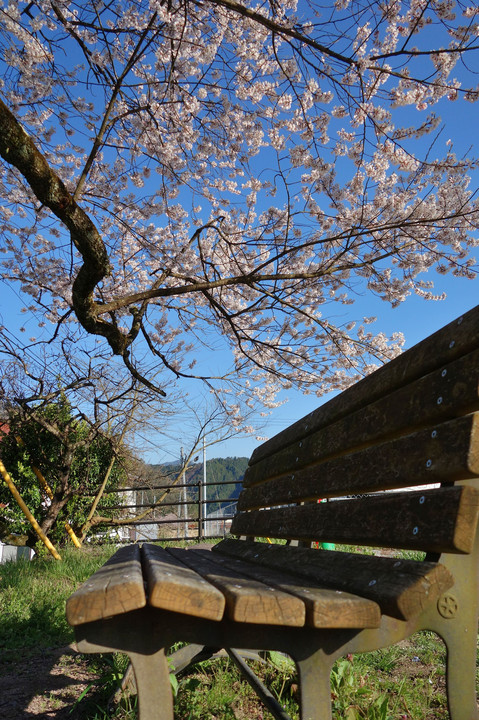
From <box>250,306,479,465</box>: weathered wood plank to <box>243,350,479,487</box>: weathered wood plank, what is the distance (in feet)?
0.12

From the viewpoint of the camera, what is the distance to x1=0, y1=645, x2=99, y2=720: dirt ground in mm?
2148

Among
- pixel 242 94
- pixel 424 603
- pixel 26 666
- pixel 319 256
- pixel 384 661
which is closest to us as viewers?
pixel 424 603

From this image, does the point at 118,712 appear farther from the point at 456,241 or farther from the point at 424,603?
the point at 456,241

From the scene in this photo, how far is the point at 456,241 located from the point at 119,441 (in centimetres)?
581

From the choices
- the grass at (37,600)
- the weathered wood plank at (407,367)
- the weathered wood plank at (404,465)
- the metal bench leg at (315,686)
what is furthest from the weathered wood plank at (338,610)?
the grass at (37,600)

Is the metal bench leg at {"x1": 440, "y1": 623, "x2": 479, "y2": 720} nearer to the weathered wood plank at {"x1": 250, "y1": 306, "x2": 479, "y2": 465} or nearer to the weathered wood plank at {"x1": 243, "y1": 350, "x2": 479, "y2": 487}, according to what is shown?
the weathered wood plank at {"x1": 243, "y1": 350, "x2": 479, "y2": 487}

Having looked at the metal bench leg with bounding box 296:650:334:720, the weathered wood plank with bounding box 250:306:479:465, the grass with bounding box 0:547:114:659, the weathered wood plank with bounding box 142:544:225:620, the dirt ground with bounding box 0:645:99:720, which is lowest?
the grass with bounding box 0:547:114:659

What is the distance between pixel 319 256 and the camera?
5945mm

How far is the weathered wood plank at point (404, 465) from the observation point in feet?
3.58

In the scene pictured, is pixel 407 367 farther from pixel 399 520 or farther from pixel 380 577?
pixel 380 577

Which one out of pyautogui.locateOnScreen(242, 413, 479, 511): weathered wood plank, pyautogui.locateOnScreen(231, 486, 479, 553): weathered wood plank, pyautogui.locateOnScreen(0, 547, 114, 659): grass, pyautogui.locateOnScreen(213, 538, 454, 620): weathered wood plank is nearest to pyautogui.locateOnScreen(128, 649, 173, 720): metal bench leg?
pyautogui.locateOnScreen(213, 538, 454, 620): weathered wood plank

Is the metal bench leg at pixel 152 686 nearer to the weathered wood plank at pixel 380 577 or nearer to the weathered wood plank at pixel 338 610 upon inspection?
the weathered wood plank at pixel 338 610

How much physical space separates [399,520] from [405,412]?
286 mm

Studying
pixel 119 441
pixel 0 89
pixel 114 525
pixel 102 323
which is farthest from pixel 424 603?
pixel 114 525
